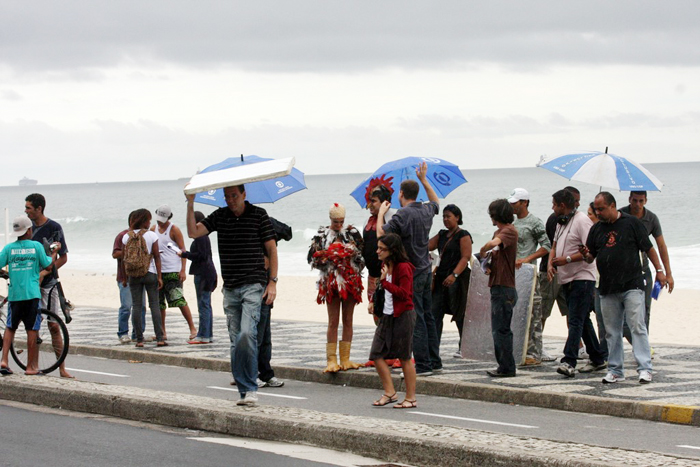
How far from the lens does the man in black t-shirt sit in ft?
33.5

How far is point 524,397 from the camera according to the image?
9898mm

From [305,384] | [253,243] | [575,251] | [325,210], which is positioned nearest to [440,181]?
[575,251]

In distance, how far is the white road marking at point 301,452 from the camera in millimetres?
7156

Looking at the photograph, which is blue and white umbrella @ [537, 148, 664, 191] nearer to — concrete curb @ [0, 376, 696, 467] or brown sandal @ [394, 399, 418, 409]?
brown sandal @ [394, 399, 418, 409]

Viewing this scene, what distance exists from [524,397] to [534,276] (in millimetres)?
1995

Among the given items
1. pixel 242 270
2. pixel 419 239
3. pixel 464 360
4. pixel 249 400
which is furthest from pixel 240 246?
pixel 464 360

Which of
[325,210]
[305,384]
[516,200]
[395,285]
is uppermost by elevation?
[325,210]

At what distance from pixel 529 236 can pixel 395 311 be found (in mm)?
3059

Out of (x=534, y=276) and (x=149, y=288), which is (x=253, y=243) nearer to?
(x=534, y=276)

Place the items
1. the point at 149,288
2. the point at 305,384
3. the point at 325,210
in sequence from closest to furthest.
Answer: the point at 305,384 → the point at 149,288 → the point at 325,210

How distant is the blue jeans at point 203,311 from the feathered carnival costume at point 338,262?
3.40 meters

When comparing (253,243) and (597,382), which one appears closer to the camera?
(253,243)

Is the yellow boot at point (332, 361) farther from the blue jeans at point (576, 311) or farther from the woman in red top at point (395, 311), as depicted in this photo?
the blue jeans at point (576, 311)

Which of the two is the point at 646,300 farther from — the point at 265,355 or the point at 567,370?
the point at 265,355
